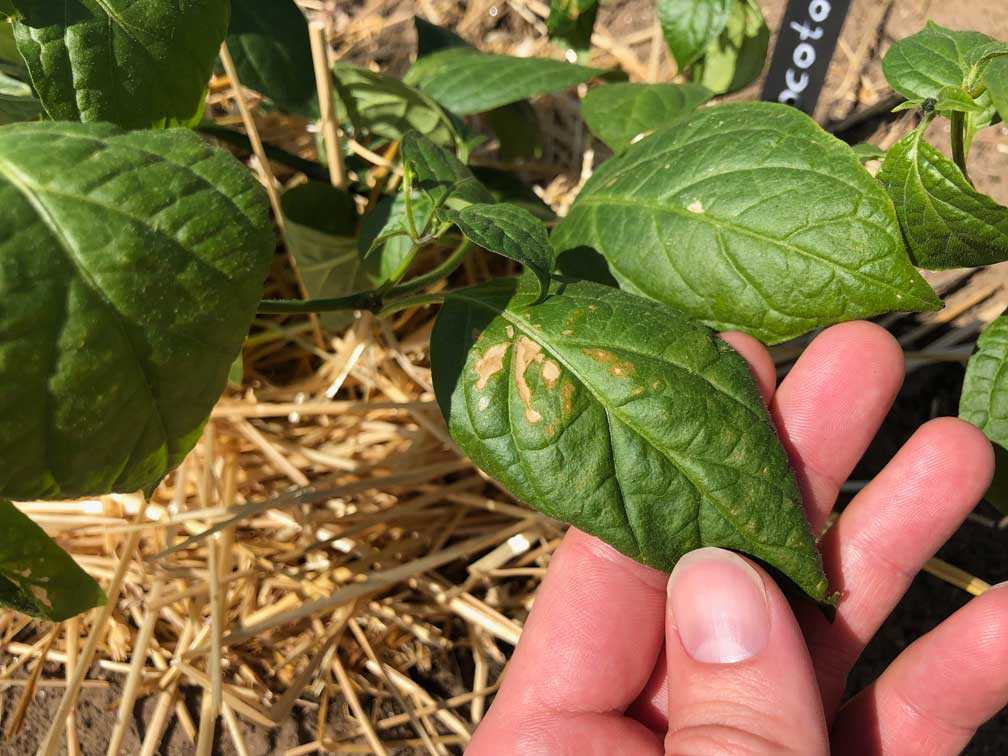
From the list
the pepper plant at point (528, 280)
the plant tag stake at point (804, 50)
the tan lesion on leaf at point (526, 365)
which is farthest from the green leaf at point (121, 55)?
the plant tag stake at point (804, 50)

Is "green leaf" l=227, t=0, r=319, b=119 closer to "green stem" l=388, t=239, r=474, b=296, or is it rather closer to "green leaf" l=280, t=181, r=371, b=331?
"green leaf" l=280, t=181, r=371, b=331

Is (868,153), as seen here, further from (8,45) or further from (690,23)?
(8,45)

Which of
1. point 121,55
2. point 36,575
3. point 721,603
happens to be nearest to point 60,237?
point 121,55

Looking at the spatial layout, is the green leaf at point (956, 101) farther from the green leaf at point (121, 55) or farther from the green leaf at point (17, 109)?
the green leaf at point (17, 109)

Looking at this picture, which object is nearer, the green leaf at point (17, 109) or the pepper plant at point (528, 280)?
the pepper plant at point (528, 280)

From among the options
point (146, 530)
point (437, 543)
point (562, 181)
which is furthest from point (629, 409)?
point (562, 181)
